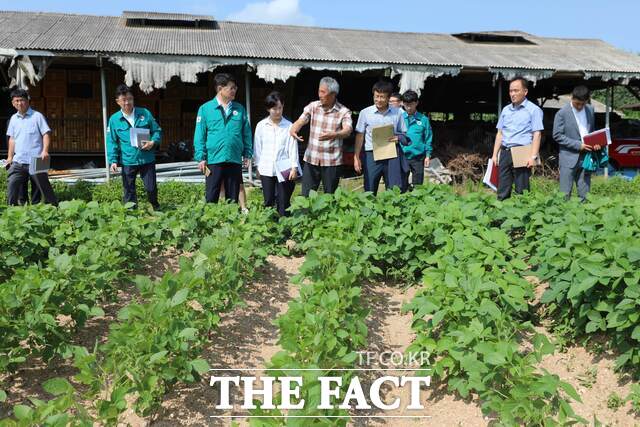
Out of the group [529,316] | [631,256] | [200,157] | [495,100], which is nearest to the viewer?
[631,256]

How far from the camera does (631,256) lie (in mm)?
3240

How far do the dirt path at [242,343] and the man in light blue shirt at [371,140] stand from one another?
4.98ft

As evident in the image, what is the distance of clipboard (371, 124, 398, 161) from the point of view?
6191mm

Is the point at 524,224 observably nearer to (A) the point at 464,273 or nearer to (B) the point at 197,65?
(A) the point at 464,273

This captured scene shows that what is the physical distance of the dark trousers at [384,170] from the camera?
20.9 ft

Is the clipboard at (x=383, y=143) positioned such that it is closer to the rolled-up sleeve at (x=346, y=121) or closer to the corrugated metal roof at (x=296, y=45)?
the rolled-up sleeve at (x=346, y=121)

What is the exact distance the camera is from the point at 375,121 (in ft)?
20.7

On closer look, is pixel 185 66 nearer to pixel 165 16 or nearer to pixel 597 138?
pixel 165 16

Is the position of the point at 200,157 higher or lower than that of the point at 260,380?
higher

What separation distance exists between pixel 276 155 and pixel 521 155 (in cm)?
263

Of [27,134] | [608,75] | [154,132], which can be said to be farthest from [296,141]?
[608,75]

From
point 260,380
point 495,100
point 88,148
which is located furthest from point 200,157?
point 495,100

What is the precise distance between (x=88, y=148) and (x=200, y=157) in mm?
9227

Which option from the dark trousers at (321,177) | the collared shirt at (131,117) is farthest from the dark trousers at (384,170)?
the collared shirt at (131,117)
